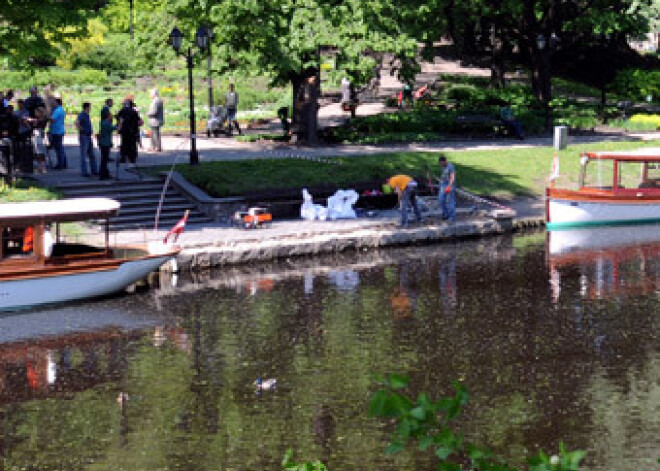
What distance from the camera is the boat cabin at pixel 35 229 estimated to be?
2312 cm

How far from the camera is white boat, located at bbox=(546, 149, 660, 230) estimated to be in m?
32.7

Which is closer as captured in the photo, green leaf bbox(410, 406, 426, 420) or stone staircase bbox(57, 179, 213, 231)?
green leaf bbox(410, 406, 426, 420)

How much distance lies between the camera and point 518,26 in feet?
169

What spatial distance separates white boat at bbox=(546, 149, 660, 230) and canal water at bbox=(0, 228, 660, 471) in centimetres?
488

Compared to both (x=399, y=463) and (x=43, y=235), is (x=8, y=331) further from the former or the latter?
(x=399, y=463)

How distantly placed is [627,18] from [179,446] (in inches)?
1631

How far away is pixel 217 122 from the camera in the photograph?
4297 cm

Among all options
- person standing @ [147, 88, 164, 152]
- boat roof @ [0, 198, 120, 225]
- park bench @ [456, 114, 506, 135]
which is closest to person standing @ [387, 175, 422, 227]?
boat roof @ [0, 198, 120, 225]

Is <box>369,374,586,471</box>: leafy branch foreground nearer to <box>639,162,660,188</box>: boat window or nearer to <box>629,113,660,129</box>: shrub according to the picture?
<box>639,162,660,188</box>: boat window

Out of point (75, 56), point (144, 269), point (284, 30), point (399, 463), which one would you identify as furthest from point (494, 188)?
point (75, 56)

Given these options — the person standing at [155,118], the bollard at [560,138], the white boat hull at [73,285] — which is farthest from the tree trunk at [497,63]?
the white boat hull at [73,285]

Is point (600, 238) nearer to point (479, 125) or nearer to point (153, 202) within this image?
point (153, 202)

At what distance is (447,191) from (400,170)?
4.09m

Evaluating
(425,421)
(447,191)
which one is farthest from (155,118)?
(425,421)
